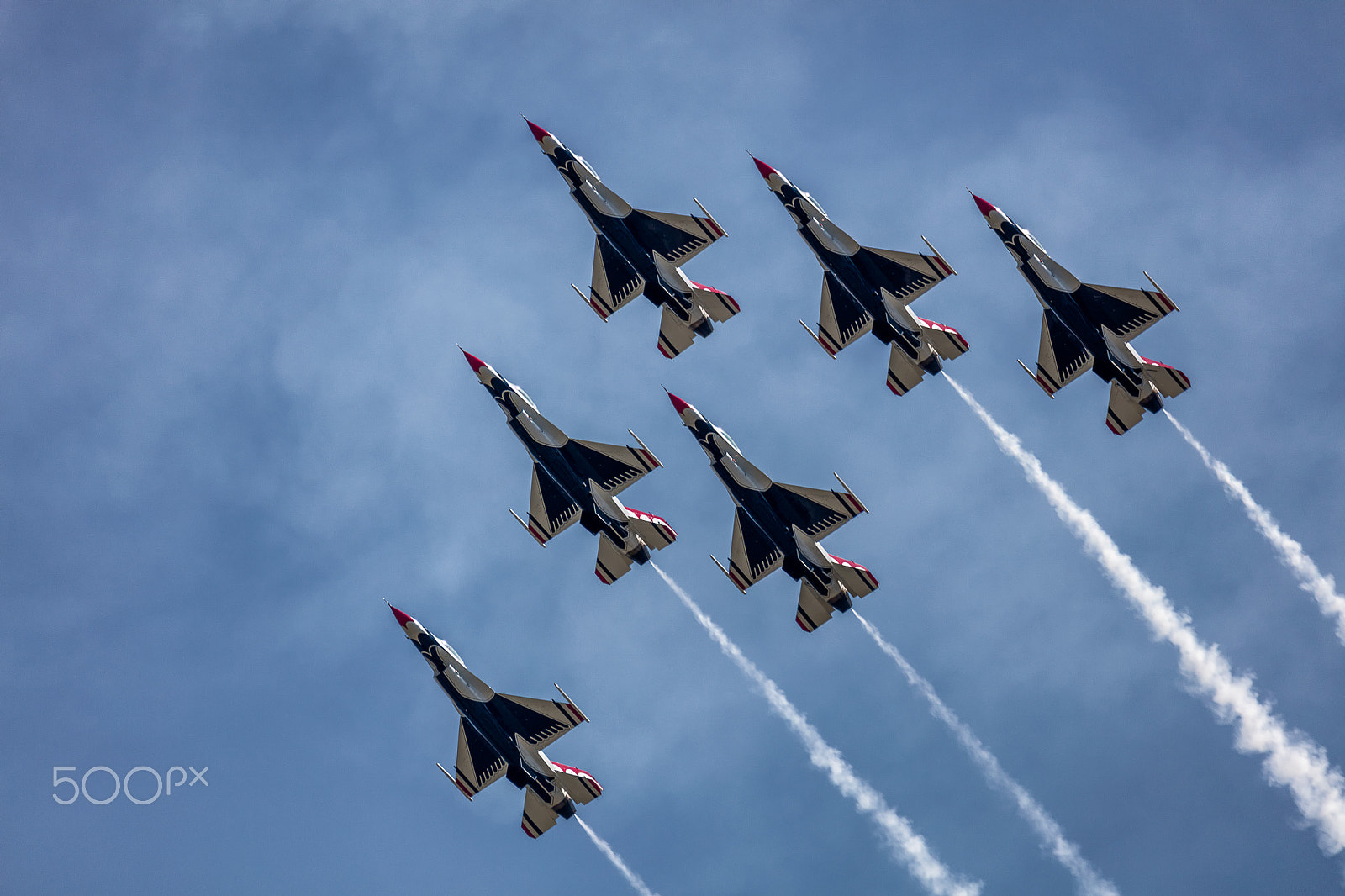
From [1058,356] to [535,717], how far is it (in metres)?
36.8

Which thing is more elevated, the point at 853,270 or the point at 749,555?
the point at 853,270

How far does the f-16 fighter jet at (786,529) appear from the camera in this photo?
80000 mm

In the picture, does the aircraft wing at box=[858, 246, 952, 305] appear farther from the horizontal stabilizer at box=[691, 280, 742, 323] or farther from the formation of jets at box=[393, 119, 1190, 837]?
the horizontal stabilizer at box=[691, 280, 742, 323]

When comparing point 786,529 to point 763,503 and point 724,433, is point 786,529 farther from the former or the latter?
point 724,433

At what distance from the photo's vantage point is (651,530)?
8206cm

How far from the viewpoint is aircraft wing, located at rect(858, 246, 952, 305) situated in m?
80.8

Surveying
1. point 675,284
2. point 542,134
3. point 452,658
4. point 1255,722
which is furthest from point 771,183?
point 1255,722

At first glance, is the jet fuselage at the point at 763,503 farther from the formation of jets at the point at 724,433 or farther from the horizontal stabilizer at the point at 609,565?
the horizontal stabilizer at the point at 609,565

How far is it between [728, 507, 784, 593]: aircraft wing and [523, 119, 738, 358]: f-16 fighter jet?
37.5 feet

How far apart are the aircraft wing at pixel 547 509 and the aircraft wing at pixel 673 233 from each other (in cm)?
1464

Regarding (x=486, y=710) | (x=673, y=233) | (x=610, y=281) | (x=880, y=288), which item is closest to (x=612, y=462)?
(x=610, y=281)

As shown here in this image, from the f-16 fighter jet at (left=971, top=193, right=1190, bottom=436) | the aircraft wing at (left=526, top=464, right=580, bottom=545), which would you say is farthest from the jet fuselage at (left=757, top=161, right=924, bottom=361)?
the aircraft wing at (left=526, top=464, right=580, bottom=545)

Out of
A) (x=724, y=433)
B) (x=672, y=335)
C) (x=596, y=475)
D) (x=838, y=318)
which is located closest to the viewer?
(x=724, y=433)

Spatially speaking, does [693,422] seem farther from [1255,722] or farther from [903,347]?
[1255,722]
